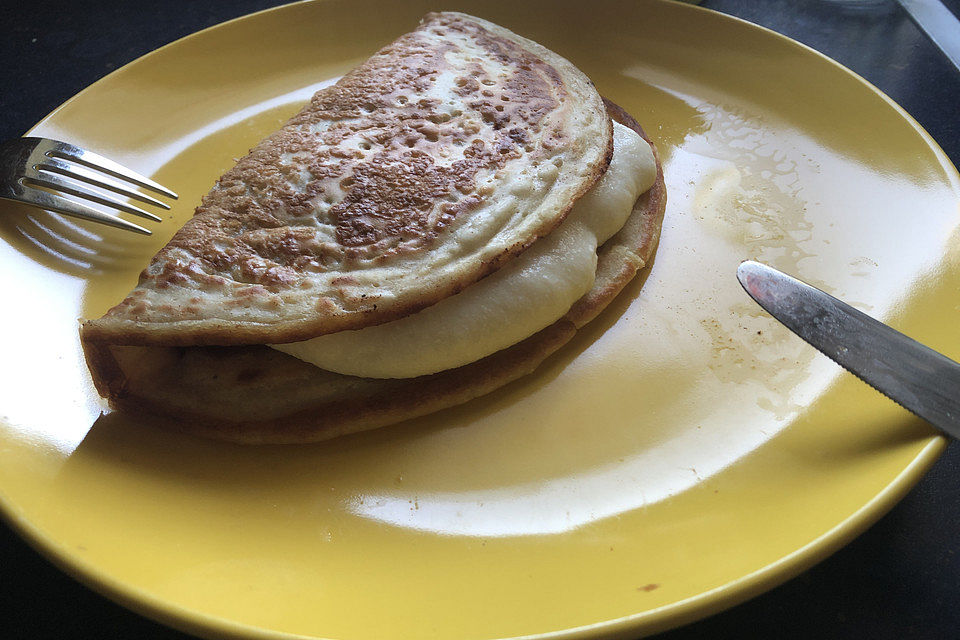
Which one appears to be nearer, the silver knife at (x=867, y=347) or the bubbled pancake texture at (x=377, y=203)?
the silver knife at (x=867, y=347)

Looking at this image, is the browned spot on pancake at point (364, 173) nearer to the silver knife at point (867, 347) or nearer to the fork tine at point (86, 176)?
the fork tine at point (86, 176)

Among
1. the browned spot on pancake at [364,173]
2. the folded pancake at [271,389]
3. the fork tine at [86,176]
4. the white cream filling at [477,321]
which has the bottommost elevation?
the folded pancake at [271,389]

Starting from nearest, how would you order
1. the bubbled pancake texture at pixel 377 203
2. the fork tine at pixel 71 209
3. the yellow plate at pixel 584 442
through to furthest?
the yellow plate at pixel 584 442, the bubbled pancake texture at pixel 377 203, the fork tine at pixel 71 209

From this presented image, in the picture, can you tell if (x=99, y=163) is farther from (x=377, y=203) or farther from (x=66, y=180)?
(x=377, y=203)

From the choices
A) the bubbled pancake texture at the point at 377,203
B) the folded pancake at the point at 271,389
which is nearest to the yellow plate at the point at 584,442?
the folded pancake at the point at 271,389

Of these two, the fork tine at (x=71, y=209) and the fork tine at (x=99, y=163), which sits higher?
the fork tine at (x=99, y=163)

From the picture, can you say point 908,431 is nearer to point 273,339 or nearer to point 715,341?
point 715,341

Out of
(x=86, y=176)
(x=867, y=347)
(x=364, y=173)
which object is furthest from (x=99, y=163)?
(x=867, y=347)

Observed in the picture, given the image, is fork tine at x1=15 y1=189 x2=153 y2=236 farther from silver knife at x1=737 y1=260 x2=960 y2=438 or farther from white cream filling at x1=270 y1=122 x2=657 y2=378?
silver knife at x1=737 y1=260 x2=960 y2=438

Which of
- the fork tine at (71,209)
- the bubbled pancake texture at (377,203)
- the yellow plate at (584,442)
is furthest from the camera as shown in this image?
the fork tine at (71,209)
